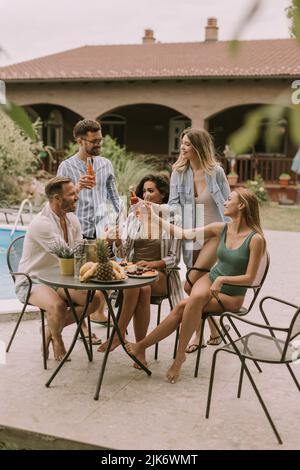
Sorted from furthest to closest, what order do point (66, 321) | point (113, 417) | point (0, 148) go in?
point (0, 148)
point (66, 321)
point (113, 417)

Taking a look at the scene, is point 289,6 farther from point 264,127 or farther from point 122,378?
point 122,378

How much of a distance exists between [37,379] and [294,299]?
3530 mm

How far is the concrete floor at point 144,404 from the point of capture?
3193 mm

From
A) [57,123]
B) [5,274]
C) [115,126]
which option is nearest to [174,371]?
[5,274]

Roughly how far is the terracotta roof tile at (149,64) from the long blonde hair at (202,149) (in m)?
13.4

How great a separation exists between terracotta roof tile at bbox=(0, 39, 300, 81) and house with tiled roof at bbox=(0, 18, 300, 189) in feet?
0.11

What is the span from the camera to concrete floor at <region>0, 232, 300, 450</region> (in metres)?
3.19

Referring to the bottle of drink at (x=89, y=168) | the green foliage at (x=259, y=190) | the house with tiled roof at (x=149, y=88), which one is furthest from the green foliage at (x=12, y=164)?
the bottle of drink at (x=89, y=168)

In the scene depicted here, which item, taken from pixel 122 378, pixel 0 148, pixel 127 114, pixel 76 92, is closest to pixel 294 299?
pixel 122 378

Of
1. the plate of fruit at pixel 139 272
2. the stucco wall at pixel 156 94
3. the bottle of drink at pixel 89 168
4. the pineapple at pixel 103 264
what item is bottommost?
the plate of fruit at pixel 139 272

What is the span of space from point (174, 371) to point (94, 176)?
4.99 ft

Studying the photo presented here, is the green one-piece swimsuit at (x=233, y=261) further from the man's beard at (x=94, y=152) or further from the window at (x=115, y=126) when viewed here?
the window at (x=115, y=126)

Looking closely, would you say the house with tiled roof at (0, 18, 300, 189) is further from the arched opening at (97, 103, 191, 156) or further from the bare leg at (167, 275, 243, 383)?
the bare leg at (167, 275, 243, 383)

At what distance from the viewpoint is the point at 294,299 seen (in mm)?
6711
